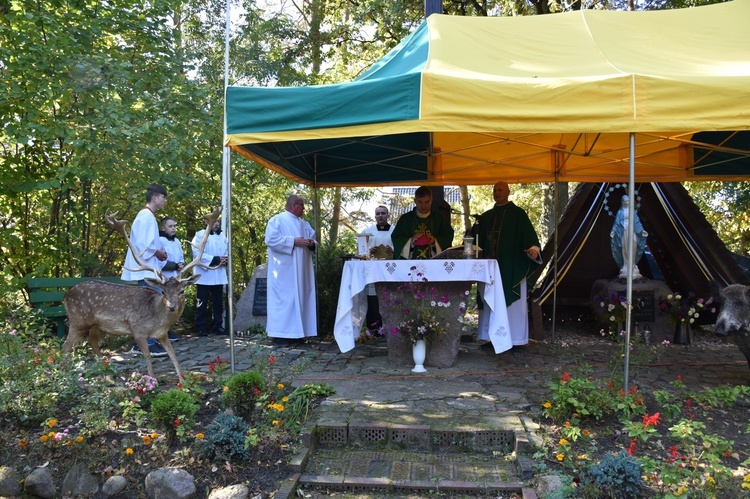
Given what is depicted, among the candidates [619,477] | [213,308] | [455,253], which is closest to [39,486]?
[619,477]

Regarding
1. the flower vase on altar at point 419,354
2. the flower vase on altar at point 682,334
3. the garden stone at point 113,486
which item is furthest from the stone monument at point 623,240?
the garden stone at point 113,486

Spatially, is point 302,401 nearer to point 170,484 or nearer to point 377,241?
point 170,484

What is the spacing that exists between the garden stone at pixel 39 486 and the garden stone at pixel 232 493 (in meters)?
1.10

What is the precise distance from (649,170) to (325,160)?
4.67m

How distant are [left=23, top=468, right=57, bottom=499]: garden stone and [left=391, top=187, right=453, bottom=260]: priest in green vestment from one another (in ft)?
15.0

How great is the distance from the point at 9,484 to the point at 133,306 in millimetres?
2171

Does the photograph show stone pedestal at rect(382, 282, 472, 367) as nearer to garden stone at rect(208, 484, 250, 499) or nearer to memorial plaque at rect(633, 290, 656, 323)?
garden stone at rect(208, 484, 250, 499)

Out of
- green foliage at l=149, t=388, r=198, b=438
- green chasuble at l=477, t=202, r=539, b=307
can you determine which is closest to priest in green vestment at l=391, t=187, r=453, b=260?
green chasuble at l=477, t=202, r=539, b=307

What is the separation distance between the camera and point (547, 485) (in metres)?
3.34

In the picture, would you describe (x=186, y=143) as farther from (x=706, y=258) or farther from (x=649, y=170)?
(x=706, y=258)

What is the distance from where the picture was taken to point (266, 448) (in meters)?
3.87

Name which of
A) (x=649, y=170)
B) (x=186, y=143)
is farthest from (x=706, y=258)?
(x=186, y=143)

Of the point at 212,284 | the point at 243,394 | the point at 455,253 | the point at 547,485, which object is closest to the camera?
the point at 547,485

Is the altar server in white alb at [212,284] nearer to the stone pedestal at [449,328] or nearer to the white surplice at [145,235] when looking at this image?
the white surplice at [145,235]
